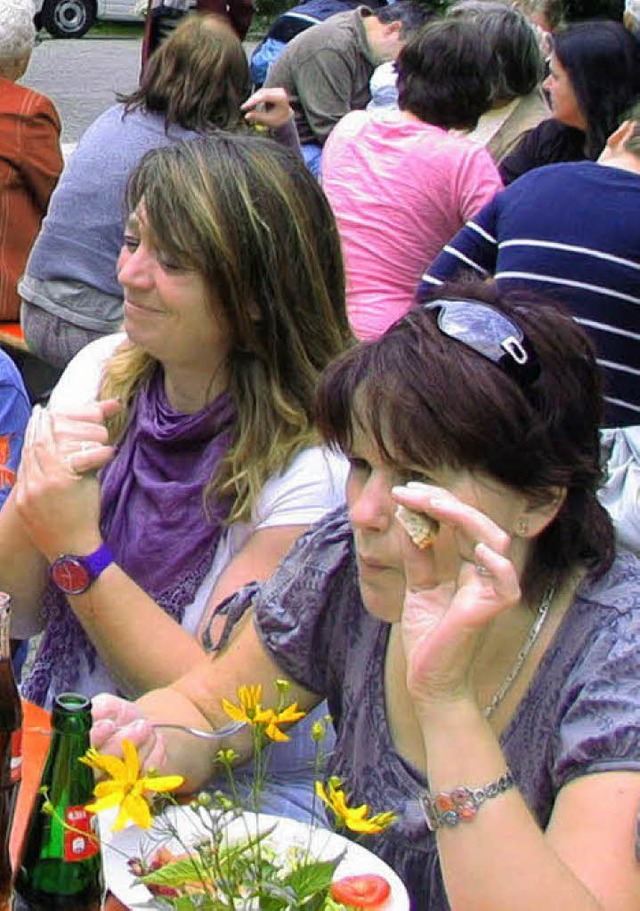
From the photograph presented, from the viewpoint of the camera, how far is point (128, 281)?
8.01 ft

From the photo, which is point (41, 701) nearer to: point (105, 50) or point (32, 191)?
point (32, 191)

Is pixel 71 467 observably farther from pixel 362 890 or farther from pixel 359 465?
pixel 362 890

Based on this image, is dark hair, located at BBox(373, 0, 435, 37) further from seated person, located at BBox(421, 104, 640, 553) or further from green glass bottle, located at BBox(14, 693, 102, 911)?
green glass bottle, located at BBox(14, 693, 102, 911)

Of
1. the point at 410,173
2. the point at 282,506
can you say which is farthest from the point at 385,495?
the point at 410,173

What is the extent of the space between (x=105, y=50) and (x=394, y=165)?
1598 cm

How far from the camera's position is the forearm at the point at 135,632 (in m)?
2.30

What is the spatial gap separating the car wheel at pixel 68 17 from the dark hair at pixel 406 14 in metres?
14.7

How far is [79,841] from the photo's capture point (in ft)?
5.34

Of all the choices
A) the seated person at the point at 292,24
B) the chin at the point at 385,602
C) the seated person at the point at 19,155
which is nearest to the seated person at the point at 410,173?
the seated person at the point at 19,155

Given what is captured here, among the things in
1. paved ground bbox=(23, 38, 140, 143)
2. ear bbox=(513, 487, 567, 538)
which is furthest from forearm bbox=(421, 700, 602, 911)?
paved ground bbox=(23, 38, 140, 143)

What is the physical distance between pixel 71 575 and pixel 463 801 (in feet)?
3.00

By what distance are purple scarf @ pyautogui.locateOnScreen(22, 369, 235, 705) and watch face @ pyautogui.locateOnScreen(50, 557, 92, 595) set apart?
20 cm

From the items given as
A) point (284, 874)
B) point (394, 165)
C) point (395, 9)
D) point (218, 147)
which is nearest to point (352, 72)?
point (395, 9)

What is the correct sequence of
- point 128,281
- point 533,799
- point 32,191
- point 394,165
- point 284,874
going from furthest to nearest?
point 32,191, point 394,165, point 128,281, point 533,799, point 284,874
